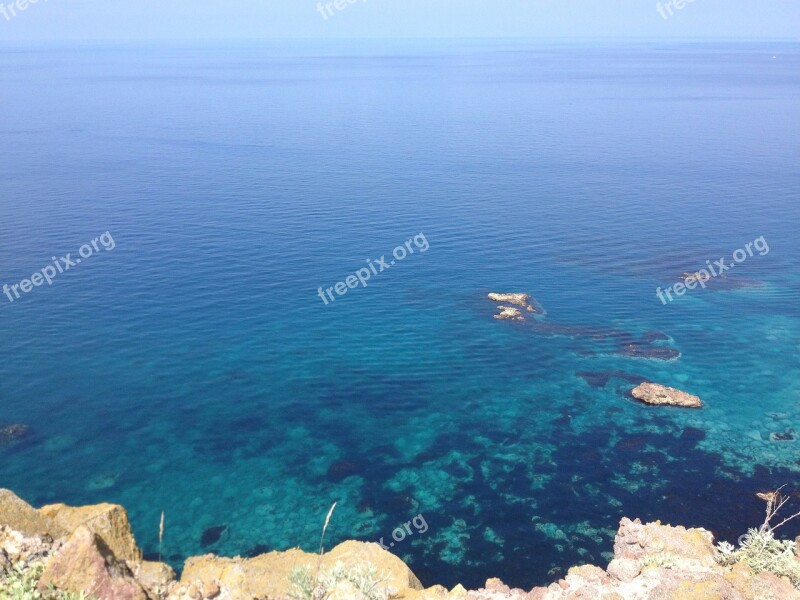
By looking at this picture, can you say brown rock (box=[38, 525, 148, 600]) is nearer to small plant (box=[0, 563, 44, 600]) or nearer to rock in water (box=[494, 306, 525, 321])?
small plant (box=[0, 563, 44, 600])

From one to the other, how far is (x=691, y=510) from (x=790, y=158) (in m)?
138

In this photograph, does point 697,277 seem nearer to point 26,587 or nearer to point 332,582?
point 332,582

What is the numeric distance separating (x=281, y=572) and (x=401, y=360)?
3694 cm

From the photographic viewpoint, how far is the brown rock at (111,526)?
2602 centimetres

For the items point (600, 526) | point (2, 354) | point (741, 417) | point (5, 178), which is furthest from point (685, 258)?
point (5, 178)

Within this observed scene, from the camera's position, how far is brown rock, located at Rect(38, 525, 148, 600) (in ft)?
71.1

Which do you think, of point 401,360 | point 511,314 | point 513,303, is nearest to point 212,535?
point 401,360

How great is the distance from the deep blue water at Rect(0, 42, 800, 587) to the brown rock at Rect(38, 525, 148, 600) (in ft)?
66.7

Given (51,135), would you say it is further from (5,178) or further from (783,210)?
(783,210)

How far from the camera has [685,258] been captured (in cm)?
9419

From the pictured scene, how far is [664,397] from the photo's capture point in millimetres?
58719

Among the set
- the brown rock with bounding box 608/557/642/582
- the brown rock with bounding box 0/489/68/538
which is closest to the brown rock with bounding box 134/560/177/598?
the brown rock with bounding box 0/489/68/538

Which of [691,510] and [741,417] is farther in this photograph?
[741,417]

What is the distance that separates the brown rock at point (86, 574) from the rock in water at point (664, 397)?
4879cm
